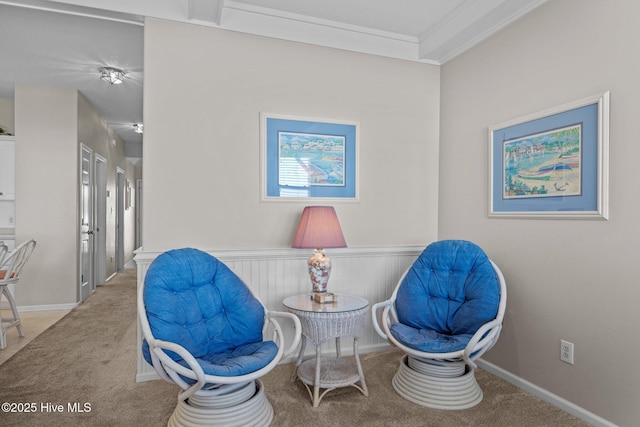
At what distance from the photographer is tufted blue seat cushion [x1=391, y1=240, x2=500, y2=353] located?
235 cm

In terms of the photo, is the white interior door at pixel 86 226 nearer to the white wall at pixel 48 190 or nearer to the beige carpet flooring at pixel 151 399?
the white wall at pixel 48 190

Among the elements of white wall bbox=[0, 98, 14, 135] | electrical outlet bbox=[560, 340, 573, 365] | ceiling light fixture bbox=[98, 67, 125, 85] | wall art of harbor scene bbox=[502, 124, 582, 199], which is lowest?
electrical outlet bbox=[560, 340, 573, 365]

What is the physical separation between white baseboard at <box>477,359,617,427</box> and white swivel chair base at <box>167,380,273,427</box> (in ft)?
5.43

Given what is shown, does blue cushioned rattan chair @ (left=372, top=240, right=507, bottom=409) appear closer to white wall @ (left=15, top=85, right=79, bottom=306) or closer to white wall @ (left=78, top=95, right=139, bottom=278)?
white wall @ (left=15, top=85, right=79, bottom=306)

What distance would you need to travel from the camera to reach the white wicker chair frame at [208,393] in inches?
69.0

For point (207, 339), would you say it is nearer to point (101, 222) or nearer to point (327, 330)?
point (327, 330)

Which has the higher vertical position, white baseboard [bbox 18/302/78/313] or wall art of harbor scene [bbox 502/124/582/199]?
wall art of harbor scene [bbox 502/124/582/199]

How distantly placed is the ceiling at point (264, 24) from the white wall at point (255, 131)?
0.10 meters

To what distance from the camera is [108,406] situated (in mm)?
2252

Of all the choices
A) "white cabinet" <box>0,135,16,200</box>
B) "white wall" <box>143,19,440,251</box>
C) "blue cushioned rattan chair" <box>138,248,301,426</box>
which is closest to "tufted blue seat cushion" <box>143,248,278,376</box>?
"blue cushioned rattan chair" <box>138,248,301,426</box>

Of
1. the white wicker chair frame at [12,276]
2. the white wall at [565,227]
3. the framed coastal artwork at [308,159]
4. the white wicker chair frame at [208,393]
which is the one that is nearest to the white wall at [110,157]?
the white wicker chair frame at [12,276]

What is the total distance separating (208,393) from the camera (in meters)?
1.88

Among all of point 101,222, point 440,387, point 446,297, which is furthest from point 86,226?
point 440,387

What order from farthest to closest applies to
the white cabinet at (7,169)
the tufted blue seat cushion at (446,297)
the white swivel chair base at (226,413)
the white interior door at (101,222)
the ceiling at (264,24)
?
the white interior door at (101,222), the white cabinet at (7,169), the ceiling at (264,24), the tufted blue seat cushion at (446,297), the white swivel chair base at (226,413)
